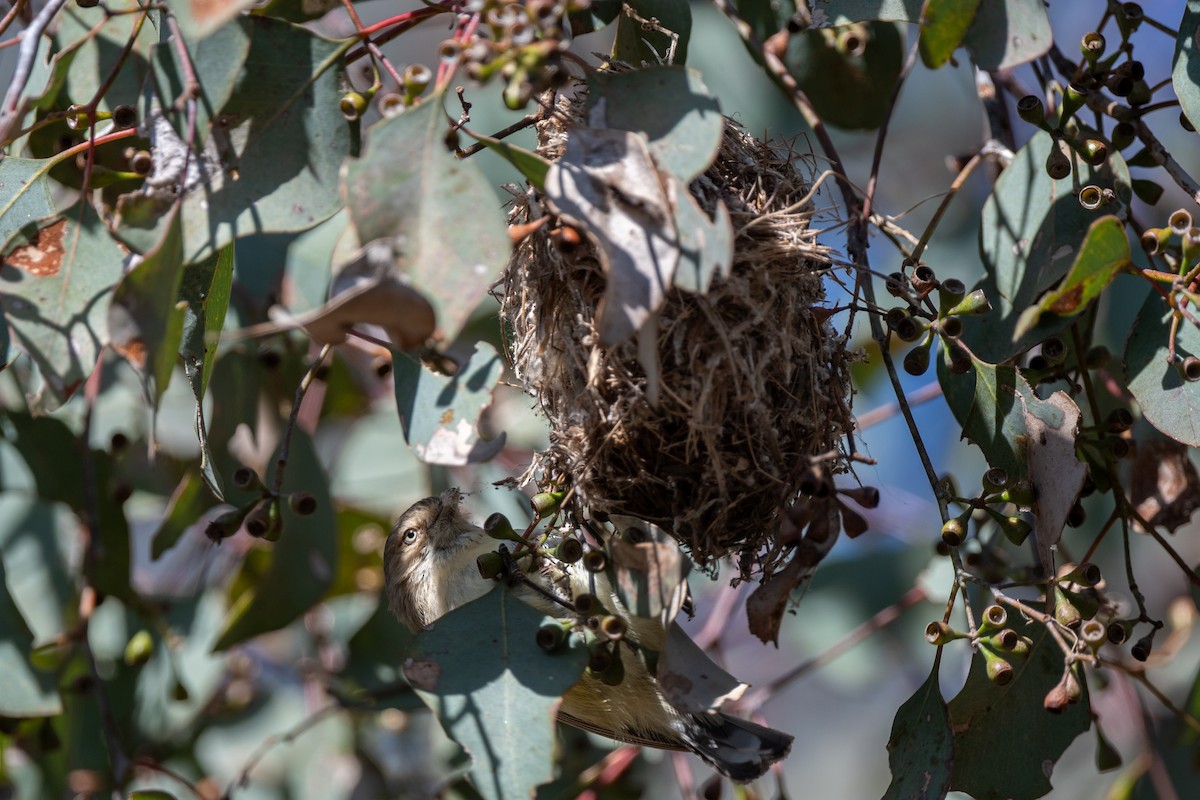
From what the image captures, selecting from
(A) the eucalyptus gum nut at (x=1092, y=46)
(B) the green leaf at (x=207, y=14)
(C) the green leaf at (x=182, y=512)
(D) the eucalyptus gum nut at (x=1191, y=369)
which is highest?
(B) the green leaf at (x=207, y=14)

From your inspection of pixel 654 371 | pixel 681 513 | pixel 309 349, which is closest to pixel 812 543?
pixel 681 513

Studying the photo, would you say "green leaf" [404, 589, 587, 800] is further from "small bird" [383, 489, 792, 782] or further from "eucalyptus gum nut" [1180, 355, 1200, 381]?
"eucalyptus gum nut" [1180, 355, 1200, 381]

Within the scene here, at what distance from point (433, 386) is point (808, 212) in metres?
0.82

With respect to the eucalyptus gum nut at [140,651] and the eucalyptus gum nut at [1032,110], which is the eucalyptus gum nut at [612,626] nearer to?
the eucalyptus gum nut at [1032,110]

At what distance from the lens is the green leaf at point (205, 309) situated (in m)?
2.10

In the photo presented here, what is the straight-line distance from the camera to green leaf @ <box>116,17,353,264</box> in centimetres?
179

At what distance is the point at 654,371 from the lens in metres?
1.61

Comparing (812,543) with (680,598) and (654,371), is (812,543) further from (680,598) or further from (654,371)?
(654,371)

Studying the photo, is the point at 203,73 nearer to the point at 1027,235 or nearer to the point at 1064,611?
the point at 1027,235

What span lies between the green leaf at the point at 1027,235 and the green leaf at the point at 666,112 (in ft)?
2.55

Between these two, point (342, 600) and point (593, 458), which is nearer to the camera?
point (593, 458)

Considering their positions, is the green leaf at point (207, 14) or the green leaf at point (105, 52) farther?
the green leaf at point (105, 52)

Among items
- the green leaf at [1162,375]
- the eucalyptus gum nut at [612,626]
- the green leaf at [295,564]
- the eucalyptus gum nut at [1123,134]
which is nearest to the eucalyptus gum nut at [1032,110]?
the eucalyptus gum nut at [1123,134]

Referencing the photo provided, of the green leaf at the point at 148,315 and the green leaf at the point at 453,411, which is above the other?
the green leaf at the point at 148,315
